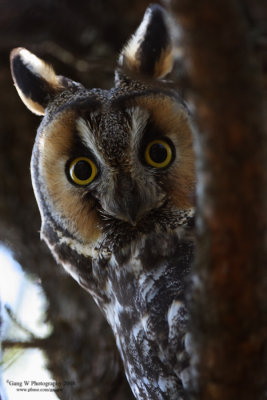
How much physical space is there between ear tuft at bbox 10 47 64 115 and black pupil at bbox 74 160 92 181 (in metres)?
0.48

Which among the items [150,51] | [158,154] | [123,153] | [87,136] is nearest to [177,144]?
[158,154]

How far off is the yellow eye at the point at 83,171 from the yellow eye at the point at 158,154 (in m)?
0.24

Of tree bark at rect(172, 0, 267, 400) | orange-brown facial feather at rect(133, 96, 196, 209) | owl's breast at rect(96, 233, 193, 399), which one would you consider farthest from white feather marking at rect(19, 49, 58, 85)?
tree bark at rect(172, 0, 267, 400)

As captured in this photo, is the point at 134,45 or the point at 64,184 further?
the point at 134,45

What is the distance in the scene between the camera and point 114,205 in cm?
227

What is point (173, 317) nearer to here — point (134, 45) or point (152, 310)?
point (152, 310)

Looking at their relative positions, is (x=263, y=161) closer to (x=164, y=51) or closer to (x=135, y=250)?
(x=135, y=250)

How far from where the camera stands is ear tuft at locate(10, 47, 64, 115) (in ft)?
8.87

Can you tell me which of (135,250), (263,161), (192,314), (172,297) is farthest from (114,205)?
(263,161)

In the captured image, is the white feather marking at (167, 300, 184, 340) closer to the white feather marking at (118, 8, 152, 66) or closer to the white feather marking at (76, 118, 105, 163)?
the white feather marking at (76, 118, 105, 163)

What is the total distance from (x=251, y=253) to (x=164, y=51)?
1434 millimetres

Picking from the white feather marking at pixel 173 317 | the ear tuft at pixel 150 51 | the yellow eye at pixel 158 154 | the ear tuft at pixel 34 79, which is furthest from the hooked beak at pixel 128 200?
the ear tuft at pixel 34 79

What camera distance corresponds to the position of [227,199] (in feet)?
4.21

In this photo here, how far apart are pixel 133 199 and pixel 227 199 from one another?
940 millimetres
